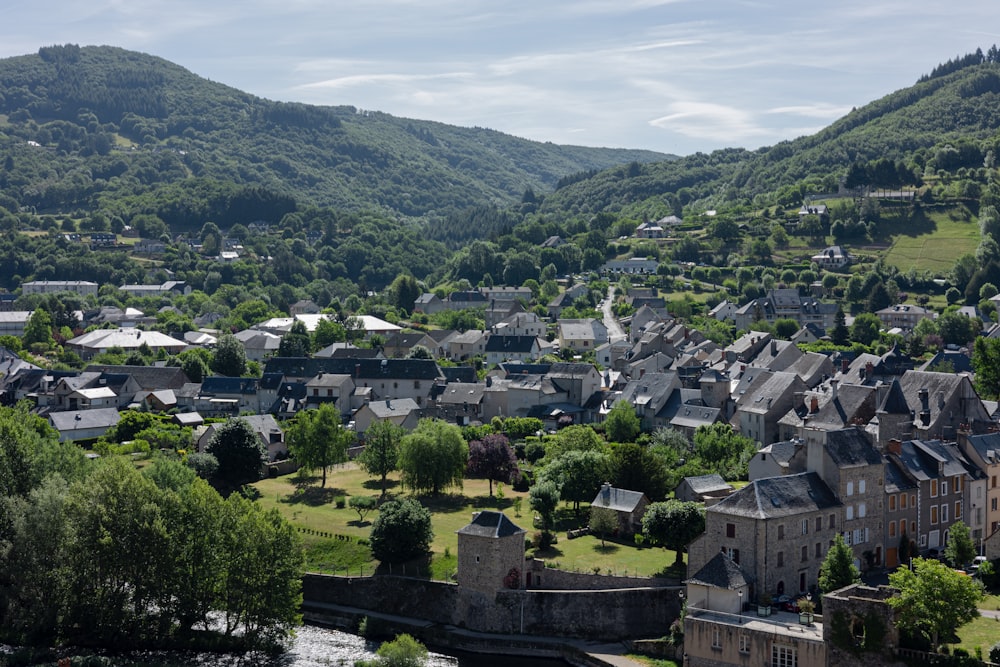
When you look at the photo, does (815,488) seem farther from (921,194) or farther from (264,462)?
(921,194)

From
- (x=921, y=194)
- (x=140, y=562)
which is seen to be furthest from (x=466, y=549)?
(x=921, y=194)

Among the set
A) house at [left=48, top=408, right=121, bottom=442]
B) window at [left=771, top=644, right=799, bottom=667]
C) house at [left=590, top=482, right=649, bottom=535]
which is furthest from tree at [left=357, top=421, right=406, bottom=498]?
window at [left=771, top=644, right=799, bottom=667]

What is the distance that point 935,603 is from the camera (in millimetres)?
39750

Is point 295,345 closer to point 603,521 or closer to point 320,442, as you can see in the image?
point 320,442

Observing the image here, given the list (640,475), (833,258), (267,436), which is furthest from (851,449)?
(833,258)

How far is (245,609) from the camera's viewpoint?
169 feet

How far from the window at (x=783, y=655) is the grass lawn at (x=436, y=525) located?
11.1 meters

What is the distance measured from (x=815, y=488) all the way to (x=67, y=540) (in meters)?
33.9

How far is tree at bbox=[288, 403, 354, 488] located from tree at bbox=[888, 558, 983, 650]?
41829 millimetres

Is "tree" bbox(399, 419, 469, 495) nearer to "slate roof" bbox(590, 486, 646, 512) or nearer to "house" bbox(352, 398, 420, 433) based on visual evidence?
"slate roof" bbox(590, 486, 646, 512)

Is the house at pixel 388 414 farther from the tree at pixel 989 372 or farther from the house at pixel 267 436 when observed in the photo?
the tree at pixel 989 372

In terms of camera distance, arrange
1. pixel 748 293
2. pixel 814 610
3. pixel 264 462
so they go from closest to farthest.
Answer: pixel 814 610
pixel 264 462
pixel 748 293

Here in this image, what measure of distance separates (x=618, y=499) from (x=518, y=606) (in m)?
10.3

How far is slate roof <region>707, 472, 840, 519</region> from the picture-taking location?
46.7m
